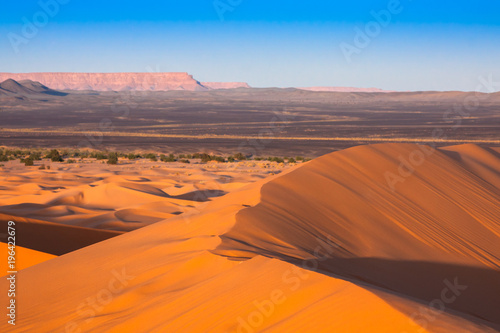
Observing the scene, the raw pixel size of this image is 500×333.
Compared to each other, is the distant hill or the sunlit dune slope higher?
the distant hill

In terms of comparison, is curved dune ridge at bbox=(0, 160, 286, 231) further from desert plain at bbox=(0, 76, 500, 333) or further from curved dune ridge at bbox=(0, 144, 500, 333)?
curved dune ridge at bbox=(0, 144, 500, 333)

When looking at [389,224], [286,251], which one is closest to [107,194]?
[389,224]

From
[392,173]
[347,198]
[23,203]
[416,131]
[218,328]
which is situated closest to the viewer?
[218,328]

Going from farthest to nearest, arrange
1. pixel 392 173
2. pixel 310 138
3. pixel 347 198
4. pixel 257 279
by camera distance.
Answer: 1. pixel 310 138
2. pixel 392 173
3. pixel 347 198
4. pixel 257 279

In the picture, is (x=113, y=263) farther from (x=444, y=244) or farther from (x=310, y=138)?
(x=310, y=138)

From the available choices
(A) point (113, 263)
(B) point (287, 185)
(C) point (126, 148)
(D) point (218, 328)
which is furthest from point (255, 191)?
(C) point (126, 148)

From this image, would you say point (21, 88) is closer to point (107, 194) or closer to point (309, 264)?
point (107, 194)

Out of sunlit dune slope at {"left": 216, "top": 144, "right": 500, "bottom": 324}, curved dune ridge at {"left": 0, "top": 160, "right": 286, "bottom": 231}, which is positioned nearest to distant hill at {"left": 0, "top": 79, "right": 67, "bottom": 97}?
curved dune ridge at {"left": 0, "top": 160, "right": 286, "bottom": 231}

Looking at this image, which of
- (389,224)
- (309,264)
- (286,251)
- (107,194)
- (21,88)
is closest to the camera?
(309,264)

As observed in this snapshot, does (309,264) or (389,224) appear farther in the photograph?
(389,224)
